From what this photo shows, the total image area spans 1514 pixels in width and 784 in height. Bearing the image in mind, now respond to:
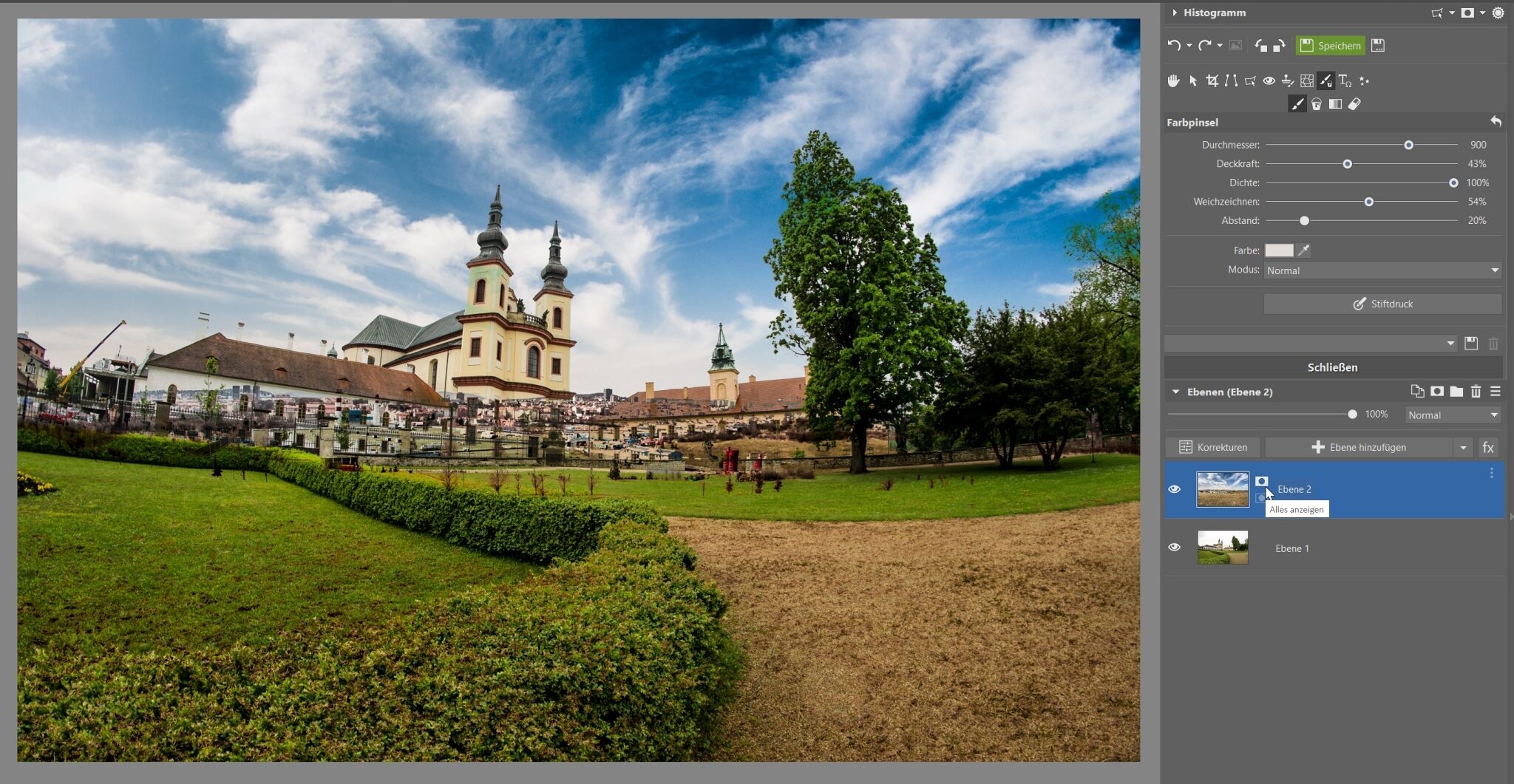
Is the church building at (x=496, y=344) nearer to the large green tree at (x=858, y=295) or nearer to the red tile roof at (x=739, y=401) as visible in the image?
the red tile roof at (x=739, y=401)

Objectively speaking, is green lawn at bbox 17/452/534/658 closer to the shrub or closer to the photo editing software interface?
the shrub

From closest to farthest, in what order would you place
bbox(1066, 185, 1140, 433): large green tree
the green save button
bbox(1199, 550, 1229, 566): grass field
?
bbox(1199, 550, 1229, 566): grass field < the green save button < bbox(1066, 185, 1140, 433): large green tree

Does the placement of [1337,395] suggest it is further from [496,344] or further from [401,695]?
[496,344]

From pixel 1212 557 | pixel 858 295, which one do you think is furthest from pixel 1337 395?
pixel 858 295

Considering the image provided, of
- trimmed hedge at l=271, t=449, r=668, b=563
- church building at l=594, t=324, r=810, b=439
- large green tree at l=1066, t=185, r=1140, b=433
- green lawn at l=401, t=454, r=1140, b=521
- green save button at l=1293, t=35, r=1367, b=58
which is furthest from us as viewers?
church building at l=594, t=324, r=810, b=439

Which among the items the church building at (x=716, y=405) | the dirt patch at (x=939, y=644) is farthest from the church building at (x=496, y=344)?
the dirt patch at (x=939, y=644)

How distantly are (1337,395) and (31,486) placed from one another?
11.9 m

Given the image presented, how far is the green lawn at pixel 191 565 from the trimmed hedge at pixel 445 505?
0.26m

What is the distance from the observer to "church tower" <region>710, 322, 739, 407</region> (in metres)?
61.5

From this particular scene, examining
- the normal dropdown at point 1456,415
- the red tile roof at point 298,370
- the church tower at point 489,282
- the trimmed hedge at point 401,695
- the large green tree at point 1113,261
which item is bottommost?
the trimmed hedge at point 401,695

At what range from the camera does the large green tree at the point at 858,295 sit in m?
18.1

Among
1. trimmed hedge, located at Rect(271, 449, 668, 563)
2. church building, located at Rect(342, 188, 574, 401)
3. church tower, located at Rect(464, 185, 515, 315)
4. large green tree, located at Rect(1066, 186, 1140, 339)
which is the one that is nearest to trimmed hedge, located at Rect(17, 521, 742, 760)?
trimmed hedge, located at Rect(271, 449, 668, 563)

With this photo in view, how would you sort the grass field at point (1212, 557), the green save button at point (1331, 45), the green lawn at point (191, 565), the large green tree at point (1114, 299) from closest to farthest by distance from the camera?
the grass field at point (1212, 557) < the green save button at point (1331, 45) < the green lawn at point (191, 565) < the large green tree at point (1114, 299)

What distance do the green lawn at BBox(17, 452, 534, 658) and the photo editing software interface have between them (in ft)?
17.2
